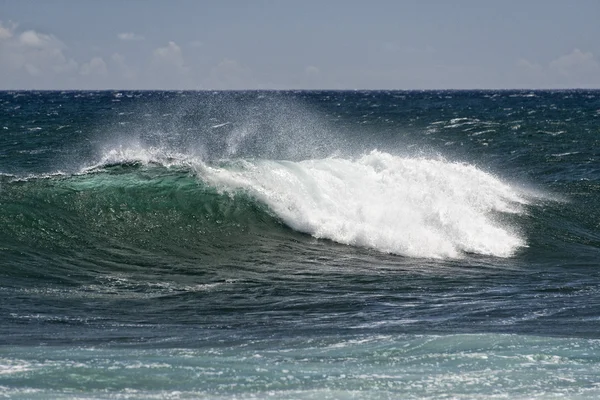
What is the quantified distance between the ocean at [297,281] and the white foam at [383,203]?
0.18ft

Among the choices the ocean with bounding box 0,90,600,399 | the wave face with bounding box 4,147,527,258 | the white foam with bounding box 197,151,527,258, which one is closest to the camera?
the ocean with bounding box 0,90,600,399

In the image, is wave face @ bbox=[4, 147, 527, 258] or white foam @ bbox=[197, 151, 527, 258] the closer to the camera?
wave face @ bbox=[4, 147, 527, 258]

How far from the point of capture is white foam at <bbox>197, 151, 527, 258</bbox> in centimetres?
1912

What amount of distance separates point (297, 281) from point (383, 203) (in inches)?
243

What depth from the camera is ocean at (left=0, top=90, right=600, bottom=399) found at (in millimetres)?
9398

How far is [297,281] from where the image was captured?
50.2 feet

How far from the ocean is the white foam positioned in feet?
0.18

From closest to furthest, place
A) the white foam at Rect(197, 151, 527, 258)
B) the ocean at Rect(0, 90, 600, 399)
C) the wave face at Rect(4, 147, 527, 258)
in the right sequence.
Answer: the ocean at Rect(0, 90, 600, 399), the wave face at Rect(4, 147, 527, 258), the white foam at Rect(197, 151, 527, 258)

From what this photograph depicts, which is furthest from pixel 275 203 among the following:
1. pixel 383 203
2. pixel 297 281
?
pixel 297 281

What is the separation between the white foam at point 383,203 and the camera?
62.7ft

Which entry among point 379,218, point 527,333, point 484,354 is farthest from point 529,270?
point 484,354

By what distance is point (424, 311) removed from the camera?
42.2 ft

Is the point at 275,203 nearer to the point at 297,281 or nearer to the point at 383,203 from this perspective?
the point at 383,203

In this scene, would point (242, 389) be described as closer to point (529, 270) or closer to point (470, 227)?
point (529, 270)
